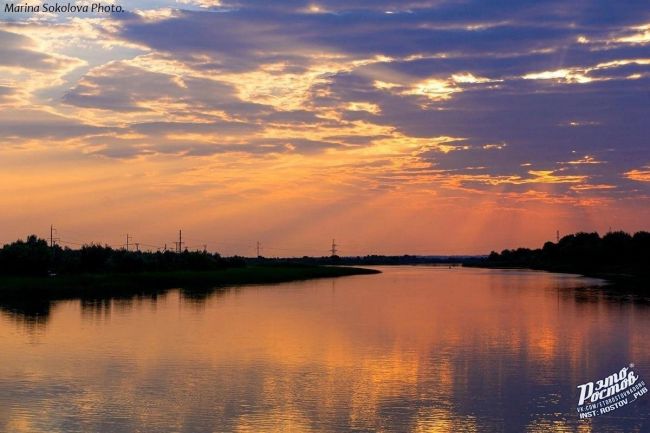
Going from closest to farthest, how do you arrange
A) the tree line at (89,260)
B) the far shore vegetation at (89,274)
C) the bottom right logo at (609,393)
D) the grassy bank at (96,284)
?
1. the bottom right logo at (609,393)
2. the grassy bank at (96,284)
3. the far shore vegetation at (89,274)
4. the tree line at (89,260)

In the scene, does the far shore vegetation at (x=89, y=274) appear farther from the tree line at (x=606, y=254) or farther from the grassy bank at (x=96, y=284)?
the tree line at (x=606, y=254)

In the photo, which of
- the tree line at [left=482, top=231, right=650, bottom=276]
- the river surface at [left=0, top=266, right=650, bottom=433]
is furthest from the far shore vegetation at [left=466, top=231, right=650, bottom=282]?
the river surface at [left=0, top=266, right=650, bottom=433]

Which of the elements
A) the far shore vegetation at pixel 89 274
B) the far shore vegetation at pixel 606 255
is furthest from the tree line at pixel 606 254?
the far shore vegetation at pixel 89 274

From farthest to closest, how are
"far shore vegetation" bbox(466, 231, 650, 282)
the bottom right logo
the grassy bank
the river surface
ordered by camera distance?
"far shore vegetation" bbox(466, 231, 650, 282)
the grassy bank
the bottom right logo
the river surface

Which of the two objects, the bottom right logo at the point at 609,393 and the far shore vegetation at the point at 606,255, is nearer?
the bottom right logo at the point at 609,393

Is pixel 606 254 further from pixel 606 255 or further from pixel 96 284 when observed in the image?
pixel 96 284

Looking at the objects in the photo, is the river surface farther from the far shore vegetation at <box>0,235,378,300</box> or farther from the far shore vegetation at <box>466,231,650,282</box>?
the far shore vegetation at <box>466,231,650,282</box>

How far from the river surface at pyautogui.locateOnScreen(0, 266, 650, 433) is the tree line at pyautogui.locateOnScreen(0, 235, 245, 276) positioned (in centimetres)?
2646

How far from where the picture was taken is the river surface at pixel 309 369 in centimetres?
1819

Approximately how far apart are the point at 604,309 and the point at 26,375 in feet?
126

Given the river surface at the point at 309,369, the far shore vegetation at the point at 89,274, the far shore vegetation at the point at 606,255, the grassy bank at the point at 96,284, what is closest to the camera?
the river surface at the point at 309,369

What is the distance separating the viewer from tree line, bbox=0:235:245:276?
7169 cm

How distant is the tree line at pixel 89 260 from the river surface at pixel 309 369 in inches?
1042

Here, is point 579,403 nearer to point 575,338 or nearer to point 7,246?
point 575,338
